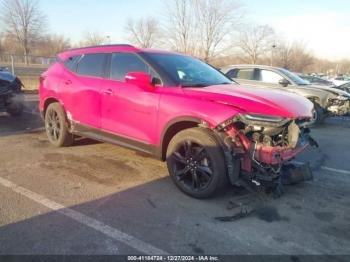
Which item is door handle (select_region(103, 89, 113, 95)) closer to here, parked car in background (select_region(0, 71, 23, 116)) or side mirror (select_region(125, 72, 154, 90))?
side mirror (select_region(125, 72, 154, 90))

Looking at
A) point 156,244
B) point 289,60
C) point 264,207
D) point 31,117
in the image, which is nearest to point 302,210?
point 264,207

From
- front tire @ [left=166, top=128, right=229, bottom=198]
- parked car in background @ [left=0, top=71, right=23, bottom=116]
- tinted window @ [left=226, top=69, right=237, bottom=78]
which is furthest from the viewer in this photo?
tinted window @ [left=226, top=69, right=237, bottom=78]

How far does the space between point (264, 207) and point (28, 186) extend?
9.70ft

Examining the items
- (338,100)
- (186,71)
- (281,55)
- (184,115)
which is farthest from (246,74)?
(281,55)

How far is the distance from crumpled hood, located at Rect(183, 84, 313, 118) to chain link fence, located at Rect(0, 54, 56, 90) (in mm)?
14576

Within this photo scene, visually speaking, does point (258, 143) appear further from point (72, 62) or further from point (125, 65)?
point (72, 62)

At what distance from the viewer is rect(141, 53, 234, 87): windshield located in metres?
4.45

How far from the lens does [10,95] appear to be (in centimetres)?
825

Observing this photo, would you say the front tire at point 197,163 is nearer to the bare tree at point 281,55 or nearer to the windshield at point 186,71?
the windshield at point 186,71

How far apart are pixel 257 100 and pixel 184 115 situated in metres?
0.88

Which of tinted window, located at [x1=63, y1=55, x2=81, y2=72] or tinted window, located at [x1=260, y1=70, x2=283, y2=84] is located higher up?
tinted window, located at [x1=63, y1=55, x2=81, y2=72]

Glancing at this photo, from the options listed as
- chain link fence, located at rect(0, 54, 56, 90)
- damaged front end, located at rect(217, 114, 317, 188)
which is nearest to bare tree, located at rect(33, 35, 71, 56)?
chain link fence, located at rect(0, 54, 56, 90)

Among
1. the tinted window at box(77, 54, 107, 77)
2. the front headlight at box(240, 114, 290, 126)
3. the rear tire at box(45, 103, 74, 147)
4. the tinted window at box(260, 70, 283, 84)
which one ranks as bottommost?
the rear tire at box(45, 103, 74, 147)

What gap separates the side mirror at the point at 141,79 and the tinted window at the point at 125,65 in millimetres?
187
